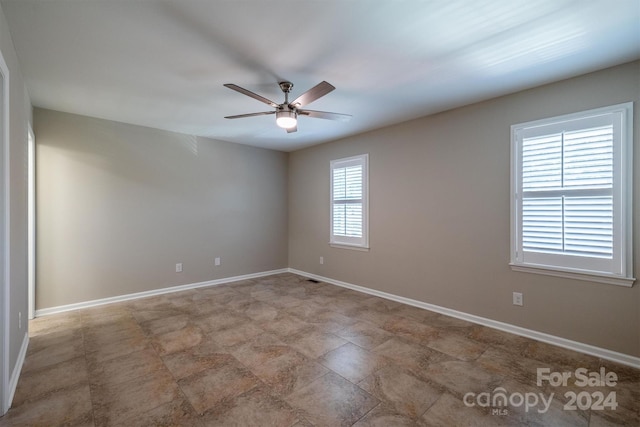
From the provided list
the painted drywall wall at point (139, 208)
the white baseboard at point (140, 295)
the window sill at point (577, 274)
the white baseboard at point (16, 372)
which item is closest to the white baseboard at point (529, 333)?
the window sill at point (577, 274)

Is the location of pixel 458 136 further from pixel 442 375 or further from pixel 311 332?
pixel 311 332

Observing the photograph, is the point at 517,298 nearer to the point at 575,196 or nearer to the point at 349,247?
the point at 575,196

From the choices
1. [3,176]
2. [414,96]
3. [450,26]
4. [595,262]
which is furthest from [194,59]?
[595,262]

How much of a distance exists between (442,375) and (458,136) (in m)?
2.58

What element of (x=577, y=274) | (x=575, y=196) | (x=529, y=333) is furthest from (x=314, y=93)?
(x=529, y=333)

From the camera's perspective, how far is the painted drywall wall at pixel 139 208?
355 centimetres

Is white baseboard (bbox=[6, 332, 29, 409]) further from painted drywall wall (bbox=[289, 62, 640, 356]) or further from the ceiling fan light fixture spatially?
painted drywall wall (bbox=[289, 62, 640, 356])

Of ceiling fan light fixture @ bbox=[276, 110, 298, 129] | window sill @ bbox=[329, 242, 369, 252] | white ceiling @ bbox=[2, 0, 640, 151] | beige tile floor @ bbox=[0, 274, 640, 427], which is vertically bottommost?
beige tile floor @ bbox=[0, 274, 640, 427]

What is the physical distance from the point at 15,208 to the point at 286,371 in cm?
244

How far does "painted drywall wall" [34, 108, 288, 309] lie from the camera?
355 centimetres

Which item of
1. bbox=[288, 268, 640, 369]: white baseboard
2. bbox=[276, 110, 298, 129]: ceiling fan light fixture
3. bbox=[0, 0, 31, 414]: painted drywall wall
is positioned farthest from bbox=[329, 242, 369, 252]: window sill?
bbox=[0, 0, 31, 414]: painted drywall wall

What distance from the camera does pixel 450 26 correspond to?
189cm

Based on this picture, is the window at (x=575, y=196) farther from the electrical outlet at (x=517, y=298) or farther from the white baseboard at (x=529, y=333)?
the white baseboard at (x=529, y=333)

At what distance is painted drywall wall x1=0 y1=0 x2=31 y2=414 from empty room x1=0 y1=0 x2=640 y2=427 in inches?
1.4
